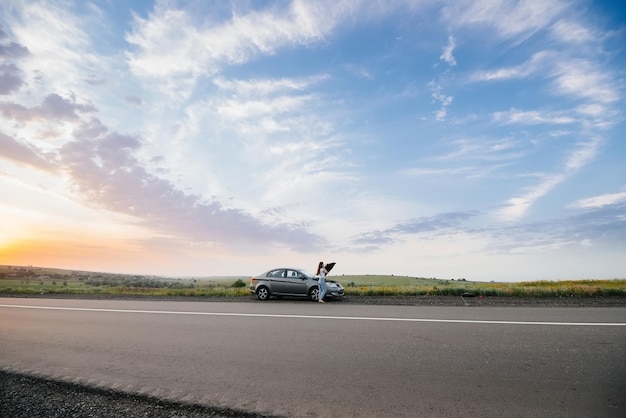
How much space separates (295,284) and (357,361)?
12303 mm

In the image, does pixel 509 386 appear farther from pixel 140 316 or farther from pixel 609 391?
pixel 140 316

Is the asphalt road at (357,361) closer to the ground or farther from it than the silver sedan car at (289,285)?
closer to the ground

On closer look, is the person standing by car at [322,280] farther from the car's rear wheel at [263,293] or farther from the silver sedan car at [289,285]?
the car's rear wheel at [263,293]

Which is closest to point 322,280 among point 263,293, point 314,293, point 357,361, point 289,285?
point 314,293

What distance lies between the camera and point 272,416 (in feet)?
13.2

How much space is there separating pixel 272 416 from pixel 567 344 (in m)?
5.70

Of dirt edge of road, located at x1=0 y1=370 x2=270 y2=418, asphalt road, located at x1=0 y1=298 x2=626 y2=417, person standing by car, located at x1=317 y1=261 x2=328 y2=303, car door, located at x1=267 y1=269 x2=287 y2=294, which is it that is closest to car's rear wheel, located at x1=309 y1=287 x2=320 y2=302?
person standing by car, located at x1=317 y1=261 x2=328 y2=303

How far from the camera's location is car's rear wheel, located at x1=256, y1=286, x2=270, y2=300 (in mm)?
18172

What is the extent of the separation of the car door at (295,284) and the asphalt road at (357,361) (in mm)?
7452

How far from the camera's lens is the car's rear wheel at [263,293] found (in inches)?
715

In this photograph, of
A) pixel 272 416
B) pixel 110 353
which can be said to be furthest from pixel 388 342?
pixel 110 353

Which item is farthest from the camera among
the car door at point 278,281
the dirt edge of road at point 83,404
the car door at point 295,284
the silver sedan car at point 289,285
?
the car door at point 278,281

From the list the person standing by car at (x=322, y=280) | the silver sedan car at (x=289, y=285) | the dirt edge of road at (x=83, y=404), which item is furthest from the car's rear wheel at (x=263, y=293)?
the dirt edge of road at (x=83, y=404)

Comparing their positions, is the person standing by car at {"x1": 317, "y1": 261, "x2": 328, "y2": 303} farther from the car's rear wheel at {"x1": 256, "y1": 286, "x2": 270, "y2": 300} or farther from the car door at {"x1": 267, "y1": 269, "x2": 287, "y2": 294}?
the car's rear wheel at {"x1": 256, "y1": 286, "x2": 270, "y2": 300}
